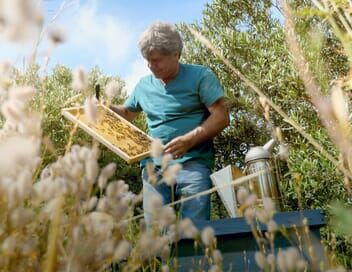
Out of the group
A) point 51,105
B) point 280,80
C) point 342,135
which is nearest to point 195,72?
point 280,80

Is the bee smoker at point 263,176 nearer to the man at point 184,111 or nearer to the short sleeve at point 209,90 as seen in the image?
the man at point 184,111

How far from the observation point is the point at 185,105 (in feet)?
11.0

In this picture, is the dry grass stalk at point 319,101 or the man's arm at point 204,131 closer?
the dry grass stalk at point 319,101

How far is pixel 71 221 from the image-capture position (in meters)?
1.04

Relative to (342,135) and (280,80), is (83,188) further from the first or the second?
(280,80)

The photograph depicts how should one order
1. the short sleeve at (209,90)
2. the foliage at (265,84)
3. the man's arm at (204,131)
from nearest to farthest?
the man's arm at (204,131)
the short sleeve at (209,90)
the foliage at (265,84)

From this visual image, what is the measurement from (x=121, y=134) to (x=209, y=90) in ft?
1.86

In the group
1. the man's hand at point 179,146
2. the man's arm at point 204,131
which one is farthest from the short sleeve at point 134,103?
the man's hand at point 179,146

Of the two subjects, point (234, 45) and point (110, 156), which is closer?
point (234, 45)

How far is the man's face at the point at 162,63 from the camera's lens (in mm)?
3352

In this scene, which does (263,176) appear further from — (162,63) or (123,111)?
(123,111)

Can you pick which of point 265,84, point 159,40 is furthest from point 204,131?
point 265,84

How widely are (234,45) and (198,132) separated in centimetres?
285

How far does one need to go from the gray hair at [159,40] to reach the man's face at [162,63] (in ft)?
0.07
